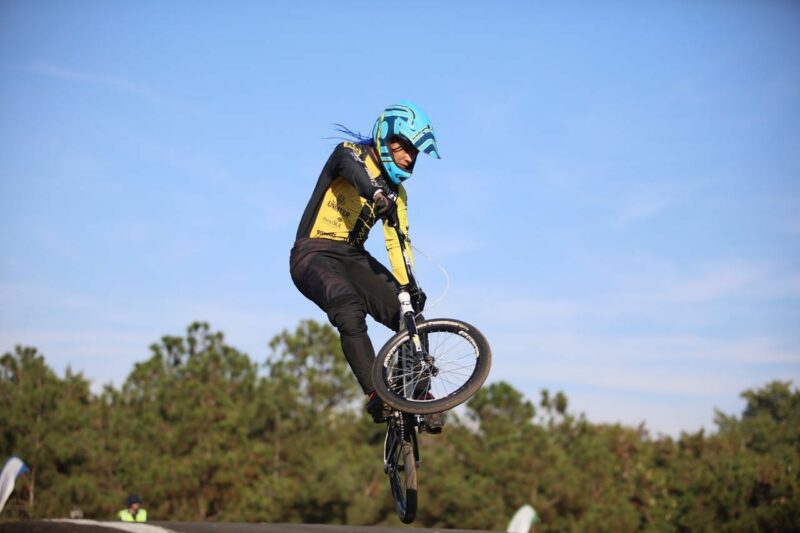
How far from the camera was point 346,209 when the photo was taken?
28.8 feet

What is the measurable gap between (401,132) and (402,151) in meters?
0.25

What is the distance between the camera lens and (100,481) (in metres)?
45.6

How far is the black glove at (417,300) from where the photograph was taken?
838 cm

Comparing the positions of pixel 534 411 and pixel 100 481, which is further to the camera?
pixel 534 411

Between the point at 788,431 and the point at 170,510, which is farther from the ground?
the point at 788,431

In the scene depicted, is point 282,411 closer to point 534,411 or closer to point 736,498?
point 534,411

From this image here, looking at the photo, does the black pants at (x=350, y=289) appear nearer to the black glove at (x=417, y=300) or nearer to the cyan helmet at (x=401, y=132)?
the black glove at (x=417, y=300)

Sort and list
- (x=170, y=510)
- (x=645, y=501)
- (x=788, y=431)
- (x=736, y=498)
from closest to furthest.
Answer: (x=736, y=498), (x=170, y=510), (x=645, y=501), (x=788, y=431)

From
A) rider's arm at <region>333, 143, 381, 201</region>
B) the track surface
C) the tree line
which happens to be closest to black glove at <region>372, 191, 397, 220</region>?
rider's arm at <region>333, 143, 381, 201</region>

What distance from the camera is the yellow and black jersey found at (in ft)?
27.3

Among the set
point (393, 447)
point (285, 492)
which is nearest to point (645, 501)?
point (285, 492)

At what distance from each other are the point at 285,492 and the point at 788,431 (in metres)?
56.4

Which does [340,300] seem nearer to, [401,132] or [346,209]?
[346,209]

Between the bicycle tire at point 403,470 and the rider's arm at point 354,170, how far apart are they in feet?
7.23
